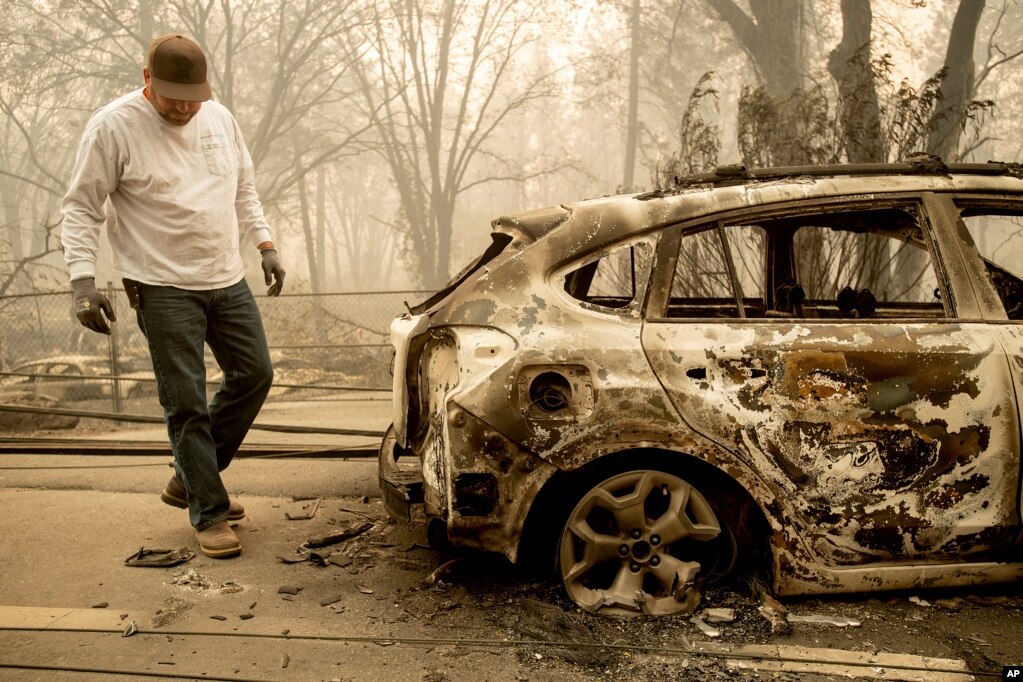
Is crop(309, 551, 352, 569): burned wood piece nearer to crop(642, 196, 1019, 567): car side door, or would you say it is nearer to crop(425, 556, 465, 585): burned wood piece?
crop(425, 556, 465, 585): burned wood piece

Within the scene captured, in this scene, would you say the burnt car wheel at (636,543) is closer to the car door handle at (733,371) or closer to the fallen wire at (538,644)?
the fallen wire at (538,644)

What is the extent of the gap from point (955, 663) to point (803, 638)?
0.47 metres

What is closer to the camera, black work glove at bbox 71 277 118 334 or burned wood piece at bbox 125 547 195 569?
black work glove at bbox 71 277 118 334

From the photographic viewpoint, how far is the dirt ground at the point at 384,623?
9.45 ft

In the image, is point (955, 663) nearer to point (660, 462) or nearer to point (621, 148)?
point (660, 462)

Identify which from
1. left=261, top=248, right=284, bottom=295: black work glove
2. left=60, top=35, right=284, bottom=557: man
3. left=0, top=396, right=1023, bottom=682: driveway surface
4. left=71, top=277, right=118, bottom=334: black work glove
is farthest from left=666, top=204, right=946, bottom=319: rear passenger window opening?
left=71, top=277, right=118, bottom=334: black work glove

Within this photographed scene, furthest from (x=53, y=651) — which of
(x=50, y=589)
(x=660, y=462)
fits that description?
(x=660, y=462)

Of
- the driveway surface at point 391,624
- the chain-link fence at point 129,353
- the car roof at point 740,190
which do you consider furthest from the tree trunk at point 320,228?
the car roof at point 740,190

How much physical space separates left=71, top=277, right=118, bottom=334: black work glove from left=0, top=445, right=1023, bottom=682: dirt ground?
1.07m

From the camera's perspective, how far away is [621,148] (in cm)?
4978

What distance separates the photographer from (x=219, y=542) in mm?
3980

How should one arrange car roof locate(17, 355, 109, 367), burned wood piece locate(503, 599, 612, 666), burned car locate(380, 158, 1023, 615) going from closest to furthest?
burned wood piece locate(503, 599, 612, 666) → burned car locate(380, 158, 1023, 615) → car roof locate(17, 355, 109, 367)

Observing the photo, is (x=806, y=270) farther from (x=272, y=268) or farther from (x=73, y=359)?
(x=73, y=359)

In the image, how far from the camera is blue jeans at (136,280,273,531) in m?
3.91
